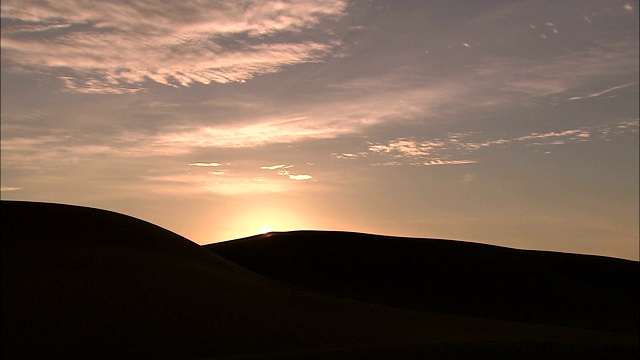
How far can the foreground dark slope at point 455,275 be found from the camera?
33.5 meters

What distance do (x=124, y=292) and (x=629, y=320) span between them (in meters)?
23.6

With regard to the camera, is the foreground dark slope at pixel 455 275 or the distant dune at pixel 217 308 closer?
the distant dune at pixel 217 308

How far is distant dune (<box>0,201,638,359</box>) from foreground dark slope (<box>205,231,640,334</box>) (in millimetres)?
166

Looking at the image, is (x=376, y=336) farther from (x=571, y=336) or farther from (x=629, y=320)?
(x=629, y=320)

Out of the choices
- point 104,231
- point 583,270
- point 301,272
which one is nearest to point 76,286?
point 104,231

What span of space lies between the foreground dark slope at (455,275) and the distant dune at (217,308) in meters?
0.17

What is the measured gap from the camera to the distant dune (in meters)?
16.1

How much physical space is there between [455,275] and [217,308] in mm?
21270

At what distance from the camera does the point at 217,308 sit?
20.2 m

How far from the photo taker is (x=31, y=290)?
18.1 metres

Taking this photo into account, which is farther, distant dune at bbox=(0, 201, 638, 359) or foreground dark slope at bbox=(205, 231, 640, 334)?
foreground dark slope at bbox=(205, 231, 640, 334)

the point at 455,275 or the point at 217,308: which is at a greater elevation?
the point at 455,275

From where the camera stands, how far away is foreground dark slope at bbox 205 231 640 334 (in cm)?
3347

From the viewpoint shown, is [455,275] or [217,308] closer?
[217,308]
